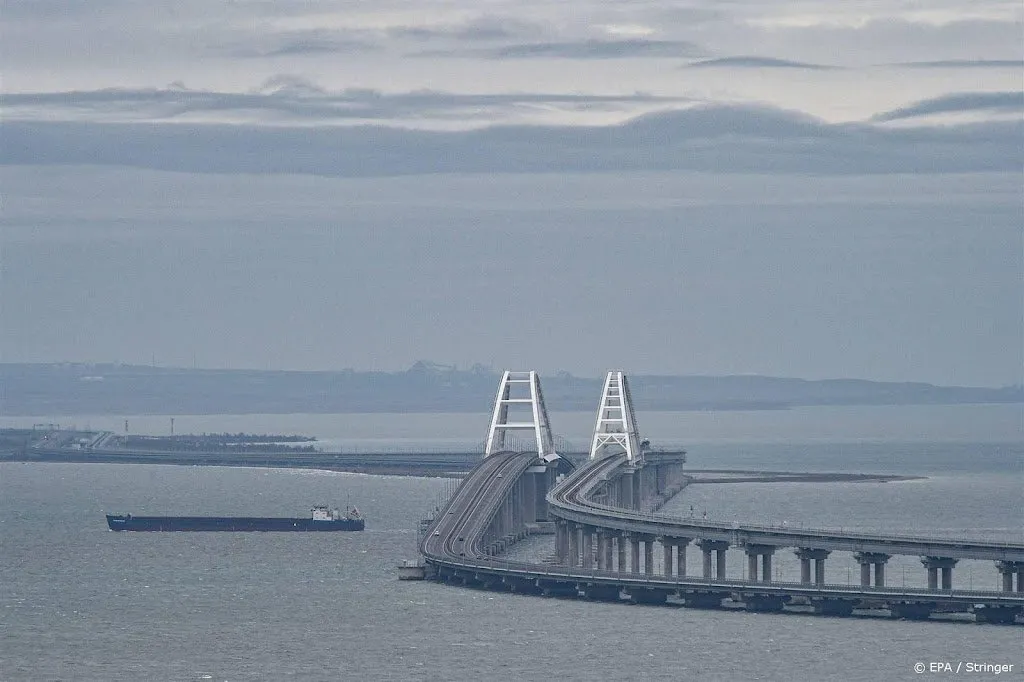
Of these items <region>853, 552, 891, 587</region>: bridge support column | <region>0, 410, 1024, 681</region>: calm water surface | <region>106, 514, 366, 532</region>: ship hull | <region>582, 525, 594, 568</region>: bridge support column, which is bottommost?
<region>0, 410, 1024, 681</region>: calm water surface

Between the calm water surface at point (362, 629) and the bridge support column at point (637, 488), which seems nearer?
the calm water surface at point (362, 629)

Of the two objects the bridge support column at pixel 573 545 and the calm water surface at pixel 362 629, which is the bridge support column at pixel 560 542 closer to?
the bridge support column at pixel 573 545

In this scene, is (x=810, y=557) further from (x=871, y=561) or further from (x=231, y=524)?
(x=231, y=524)

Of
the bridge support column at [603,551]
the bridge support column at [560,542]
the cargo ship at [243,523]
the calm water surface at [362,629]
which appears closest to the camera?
the calm water surface at [362,629]

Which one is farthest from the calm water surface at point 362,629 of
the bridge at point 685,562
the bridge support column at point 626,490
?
the bridge support column at point 626,490

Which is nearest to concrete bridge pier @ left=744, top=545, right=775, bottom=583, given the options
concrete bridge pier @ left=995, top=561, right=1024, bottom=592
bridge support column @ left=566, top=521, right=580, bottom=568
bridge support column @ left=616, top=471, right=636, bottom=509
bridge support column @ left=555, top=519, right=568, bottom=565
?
concrete bridge pier @ left=995, top=561, right=1024, bottom=592

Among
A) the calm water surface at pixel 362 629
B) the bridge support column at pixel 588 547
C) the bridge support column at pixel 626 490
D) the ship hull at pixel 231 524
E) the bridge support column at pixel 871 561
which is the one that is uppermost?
the bridge support column at pixel 626 490

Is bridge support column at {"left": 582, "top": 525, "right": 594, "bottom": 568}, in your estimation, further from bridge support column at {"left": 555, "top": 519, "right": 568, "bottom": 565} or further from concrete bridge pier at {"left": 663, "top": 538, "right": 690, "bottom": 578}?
concrete bridge pier at {"left": 663, "top": 538, "right": 690, "bottom": 578}

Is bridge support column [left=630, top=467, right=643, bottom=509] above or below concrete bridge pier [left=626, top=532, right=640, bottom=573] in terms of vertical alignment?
above
